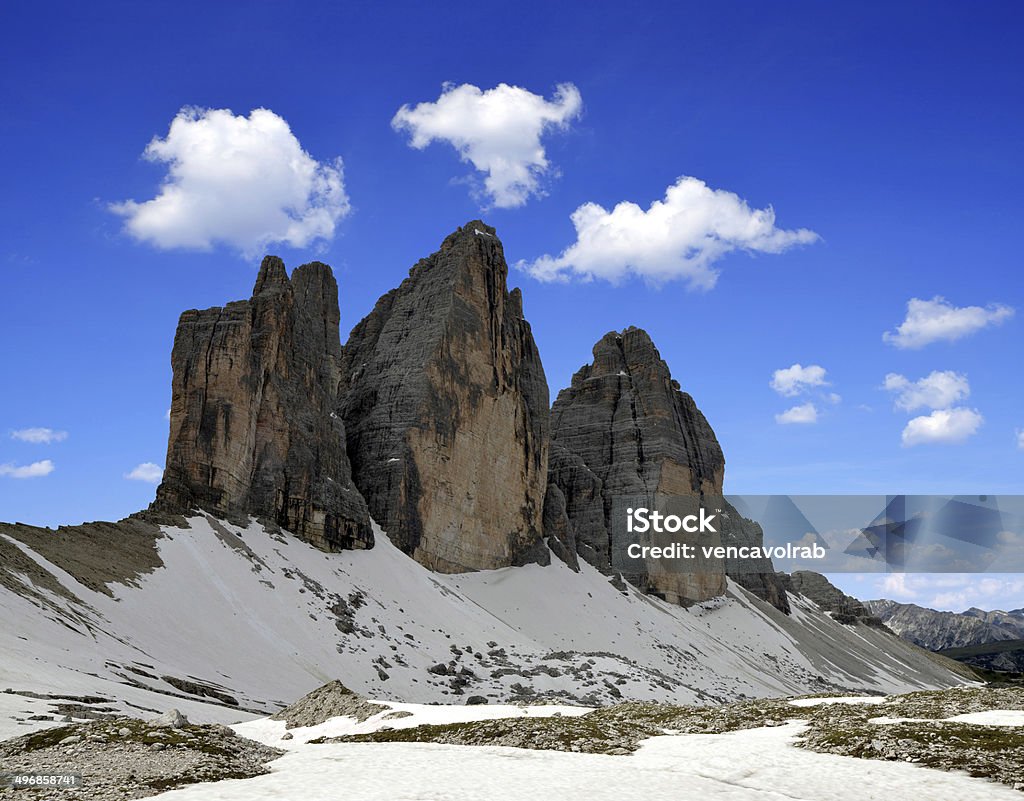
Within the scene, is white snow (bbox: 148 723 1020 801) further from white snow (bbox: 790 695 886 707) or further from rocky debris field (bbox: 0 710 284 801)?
white snow (bbox: 790 695 886 707)

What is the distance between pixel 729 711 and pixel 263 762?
19.0m

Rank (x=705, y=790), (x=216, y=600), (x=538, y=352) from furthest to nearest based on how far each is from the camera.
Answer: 1. (x=538, y=352)
2. (x=216, y=600)
3. (x=705, y=790)

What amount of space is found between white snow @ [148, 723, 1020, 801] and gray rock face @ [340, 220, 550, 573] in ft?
214

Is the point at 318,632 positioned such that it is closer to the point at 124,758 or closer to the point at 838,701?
the point at 838,701

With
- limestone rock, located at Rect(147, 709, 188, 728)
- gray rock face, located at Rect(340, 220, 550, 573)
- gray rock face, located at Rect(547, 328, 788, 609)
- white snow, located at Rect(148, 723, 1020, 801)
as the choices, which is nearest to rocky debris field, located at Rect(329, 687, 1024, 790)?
white snow, located at Rect(148, 723, 1020, 801)

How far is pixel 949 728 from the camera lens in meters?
25.6

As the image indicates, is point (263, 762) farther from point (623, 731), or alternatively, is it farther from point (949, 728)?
point (949, 728)

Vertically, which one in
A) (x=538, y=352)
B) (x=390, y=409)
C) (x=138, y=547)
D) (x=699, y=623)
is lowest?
(x=699, y=623)

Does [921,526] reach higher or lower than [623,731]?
higher

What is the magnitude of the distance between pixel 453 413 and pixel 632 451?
4815 centimetres

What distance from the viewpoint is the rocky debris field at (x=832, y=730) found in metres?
21.9

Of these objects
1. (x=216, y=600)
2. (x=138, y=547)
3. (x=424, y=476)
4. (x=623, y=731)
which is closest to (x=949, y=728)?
(x=623, y=731)

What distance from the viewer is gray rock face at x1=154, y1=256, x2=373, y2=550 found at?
68312 mm

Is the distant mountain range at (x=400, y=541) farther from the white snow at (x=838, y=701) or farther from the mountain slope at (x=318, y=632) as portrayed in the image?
the white snow at (x=838, y=701)
